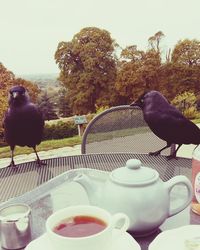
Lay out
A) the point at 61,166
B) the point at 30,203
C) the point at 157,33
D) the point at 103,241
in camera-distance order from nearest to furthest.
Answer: the point at 103,241, the point at 30,203, the point at 61,166, the point at 157,33

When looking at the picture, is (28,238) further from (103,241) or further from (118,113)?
(118,113)

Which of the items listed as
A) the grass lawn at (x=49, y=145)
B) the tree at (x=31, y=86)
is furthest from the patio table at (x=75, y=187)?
the tree at (x=31, y=86)

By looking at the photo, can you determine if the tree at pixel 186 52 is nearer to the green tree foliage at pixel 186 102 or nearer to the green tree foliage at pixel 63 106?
the green tree foliage at pixel 186 102

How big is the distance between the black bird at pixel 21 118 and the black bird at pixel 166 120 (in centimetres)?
32

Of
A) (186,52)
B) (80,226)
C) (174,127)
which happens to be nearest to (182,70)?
(186,52)

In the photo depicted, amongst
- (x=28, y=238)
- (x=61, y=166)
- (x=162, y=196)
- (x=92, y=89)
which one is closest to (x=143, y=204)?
(x=162, y=196)

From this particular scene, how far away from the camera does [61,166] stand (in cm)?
104

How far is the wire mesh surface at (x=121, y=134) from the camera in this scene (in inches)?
55.4

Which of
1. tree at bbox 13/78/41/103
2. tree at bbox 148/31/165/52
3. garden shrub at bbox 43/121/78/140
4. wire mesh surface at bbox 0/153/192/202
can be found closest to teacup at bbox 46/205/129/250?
wire mesh surface at bbox 0/153/192/202

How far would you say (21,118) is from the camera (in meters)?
1.05

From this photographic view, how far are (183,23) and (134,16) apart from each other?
0.56 m

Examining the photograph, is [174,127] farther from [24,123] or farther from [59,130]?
[59,130]

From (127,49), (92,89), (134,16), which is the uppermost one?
(134,16)

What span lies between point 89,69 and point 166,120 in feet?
14.2
